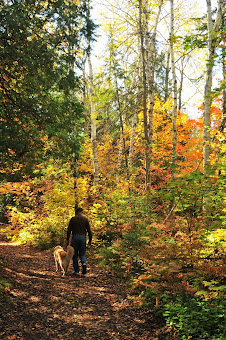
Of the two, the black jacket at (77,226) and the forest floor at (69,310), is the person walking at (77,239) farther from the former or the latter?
the forest floor at (69,310)

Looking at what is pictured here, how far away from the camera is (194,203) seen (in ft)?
17.4

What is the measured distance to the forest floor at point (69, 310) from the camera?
13.5ft

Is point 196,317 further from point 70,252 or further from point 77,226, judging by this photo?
point 77,226

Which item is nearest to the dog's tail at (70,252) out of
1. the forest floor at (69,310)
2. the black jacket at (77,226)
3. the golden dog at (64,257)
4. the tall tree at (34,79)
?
the golden dog at (64,257)

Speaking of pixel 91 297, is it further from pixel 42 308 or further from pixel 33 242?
pixel 33 242

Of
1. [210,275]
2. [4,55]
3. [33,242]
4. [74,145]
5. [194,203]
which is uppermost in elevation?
[4,55]

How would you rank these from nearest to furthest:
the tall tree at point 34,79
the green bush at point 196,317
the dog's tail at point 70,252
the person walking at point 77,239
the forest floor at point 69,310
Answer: the green bush at point 196,317
the forest floor at point 69,310
the tall tree at point 34,79
the dog's tail at point 70,252
the person walking at point 77,239

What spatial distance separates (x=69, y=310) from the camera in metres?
5.00

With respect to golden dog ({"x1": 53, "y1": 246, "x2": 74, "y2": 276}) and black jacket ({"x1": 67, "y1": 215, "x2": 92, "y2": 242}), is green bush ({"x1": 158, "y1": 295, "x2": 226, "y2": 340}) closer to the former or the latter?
golden dog ({"x1": 53, "y1": 246, "x2": 74, "y2": 276})

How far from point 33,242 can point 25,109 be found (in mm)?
7883

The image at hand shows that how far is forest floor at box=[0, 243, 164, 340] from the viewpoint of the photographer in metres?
4.11

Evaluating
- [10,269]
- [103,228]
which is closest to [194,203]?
[10,269]

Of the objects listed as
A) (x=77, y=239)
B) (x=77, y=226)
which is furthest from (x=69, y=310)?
(x=77, y=226)

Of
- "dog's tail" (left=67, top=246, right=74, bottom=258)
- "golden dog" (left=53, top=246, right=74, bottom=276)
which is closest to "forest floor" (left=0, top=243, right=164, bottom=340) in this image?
"golden dog" (left=53, top=246, right=74, bottom=276)
